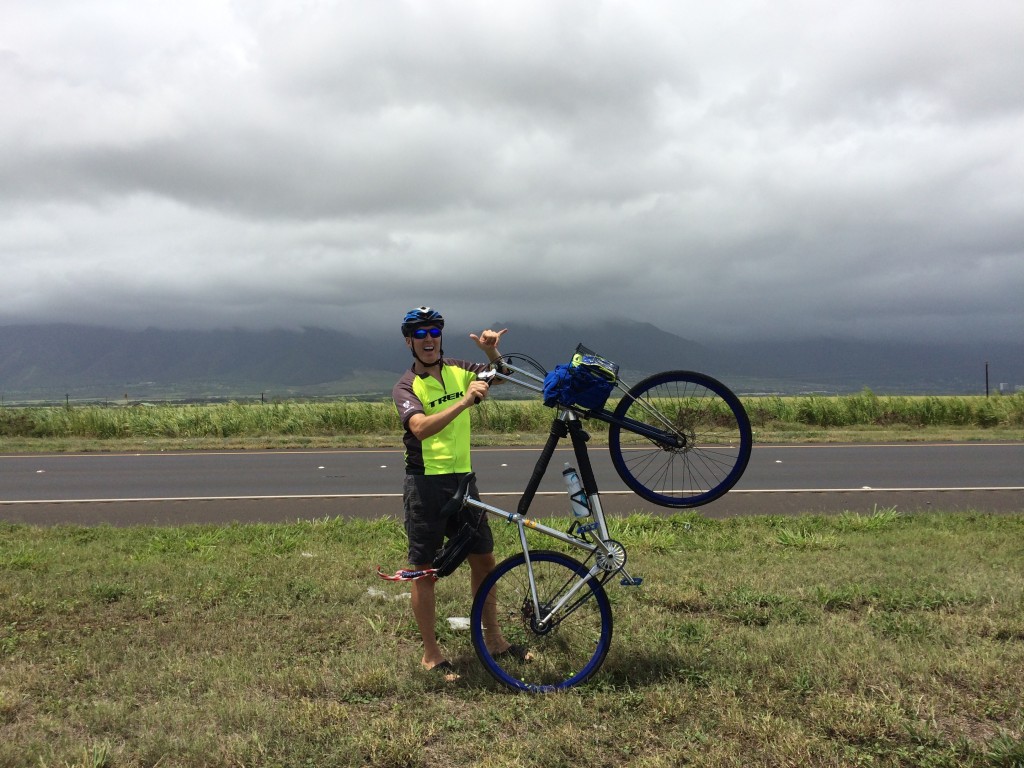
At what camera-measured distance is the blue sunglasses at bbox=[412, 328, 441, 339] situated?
472 cm

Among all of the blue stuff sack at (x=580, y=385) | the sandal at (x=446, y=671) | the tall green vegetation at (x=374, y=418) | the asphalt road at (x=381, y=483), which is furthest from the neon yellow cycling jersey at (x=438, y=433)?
the tall green vegetation at (x=374, y=418)

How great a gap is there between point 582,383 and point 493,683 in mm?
2016

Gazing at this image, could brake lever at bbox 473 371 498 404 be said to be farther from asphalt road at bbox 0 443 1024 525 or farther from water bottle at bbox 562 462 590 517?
asphalt road at bbox 0 443 1024 525

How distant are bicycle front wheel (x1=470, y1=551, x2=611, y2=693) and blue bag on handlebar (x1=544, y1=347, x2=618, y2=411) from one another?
0.98m

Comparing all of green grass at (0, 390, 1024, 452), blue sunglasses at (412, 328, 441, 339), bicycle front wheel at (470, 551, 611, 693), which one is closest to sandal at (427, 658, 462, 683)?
bicycle front wheel at (470, 551, 611, 693)

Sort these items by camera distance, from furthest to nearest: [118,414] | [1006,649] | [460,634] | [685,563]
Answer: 1. [118,414]
2. [685,563]
3. [460,634]
4. [1006,649]

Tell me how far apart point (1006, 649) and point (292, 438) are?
21179 mm

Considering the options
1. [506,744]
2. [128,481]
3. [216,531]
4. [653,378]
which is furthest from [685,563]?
[128,481]

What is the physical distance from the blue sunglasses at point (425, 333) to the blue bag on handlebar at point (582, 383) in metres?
0.78

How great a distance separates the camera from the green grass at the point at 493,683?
379 centimetres

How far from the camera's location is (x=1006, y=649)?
4.85 metres

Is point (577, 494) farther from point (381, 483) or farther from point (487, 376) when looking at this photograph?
point (381, 483)

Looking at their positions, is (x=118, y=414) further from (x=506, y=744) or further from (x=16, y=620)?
(x=506, y=744)

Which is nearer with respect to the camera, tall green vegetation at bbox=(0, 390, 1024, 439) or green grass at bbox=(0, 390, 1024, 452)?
green grass at bbox=(0, 390, 1024, 452)
